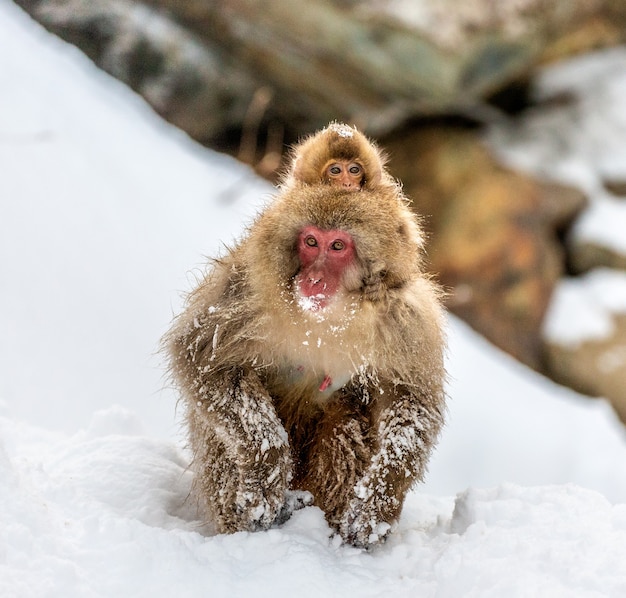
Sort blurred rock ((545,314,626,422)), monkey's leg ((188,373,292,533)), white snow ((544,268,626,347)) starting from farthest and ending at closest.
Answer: white snow ((544,268,626,347)), blurred rock ((545,314,626,422)), monkey's leg ((188,373,292,533))

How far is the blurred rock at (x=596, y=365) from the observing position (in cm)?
621

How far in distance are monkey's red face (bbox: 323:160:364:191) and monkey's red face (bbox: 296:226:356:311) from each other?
0.85 ft

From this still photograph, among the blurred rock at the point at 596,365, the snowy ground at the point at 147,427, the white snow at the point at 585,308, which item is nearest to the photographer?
the snowy ground at the point at 147,427

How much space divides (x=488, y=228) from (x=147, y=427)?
4.05 meters

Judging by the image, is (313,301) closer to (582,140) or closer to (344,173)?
(344,173)

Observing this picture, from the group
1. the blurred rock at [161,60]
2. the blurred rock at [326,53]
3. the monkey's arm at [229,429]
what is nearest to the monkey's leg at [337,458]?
the monkey's arm at [229,429]

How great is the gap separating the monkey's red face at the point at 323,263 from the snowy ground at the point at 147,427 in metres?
0.70

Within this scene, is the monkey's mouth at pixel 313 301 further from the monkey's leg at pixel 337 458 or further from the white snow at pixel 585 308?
the white snow at pixel 585 308

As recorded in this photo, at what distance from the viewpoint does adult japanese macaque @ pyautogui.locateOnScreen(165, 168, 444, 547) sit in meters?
2.12

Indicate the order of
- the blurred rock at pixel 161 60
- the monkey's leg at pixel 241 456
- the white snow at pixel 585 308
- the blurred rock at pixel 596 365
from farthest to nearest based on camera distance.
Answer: the white snow at pixel 585 308, the blurred rock at pixel 596 365, the blurred rock at pixel 161 60, the monkey's leg at pixel 241 456

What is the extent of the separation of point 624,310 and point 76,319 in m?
4.58

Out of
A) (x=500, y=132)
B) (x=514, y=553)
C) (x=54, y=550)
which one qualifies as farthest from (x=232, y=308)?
(x=500, y=132)

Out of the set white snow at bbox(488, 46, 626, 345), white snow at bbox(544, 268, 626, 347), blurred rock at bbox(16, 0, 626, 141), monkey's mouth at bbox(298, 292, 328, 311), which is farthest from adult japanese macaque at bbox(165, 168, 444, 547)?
white snow at bbox(488, 46, 626, 345)

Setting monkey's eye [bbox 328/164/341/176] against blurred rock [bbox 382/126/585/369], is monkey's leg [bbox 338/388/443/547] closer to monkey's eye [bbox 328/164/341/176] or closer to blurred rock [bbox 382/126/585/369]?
monkey's eye [bbox 328/164/341/176]
